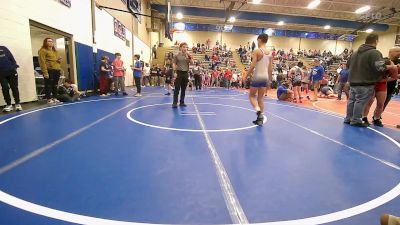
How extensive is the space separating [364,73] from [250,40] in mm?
30372

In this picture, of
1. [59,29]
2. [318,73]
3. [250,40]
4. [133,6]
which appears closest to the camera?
[59,29]

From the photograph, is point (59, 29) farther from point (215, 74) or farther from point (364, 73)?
point (215, 74)

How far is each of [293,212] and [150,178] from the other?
125 centimetres

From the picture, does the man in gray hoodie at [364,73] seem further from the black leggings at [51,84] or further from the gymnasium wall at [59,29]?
the gymnasium wall at [59,29]

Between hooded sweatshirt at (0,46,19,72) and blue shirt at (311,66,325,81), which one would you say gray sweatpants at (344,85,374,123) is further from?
hooded sweatshirt at (0,46,19,72)

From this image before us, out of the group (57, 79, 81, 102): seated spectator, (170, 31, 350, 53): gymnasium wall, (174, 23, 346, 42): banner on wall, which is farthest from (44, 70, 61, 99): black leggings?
(170, 31, 350, 53): gymnasium wall

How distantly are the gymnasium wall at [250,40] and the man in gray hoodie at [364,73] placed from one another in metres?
29.1

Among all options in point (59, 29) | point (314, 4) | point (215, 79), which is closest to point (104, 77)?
point (59, 29)

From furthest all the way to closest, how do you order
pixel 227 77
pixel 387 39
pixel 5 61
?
pixel 387 39, pixel 227 77, pixel 5 61

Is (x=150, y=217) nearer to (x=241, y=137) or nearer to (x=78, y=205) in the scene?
(x=78, y=205)

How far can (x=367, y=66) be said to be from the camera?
189 inches

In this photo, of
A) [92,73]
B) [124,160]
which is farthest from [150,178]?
[92,73]

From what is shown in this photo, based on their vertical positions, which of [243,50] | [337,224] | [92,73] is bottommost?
[337,224]

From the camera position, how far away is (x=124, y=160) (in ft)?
8.98
